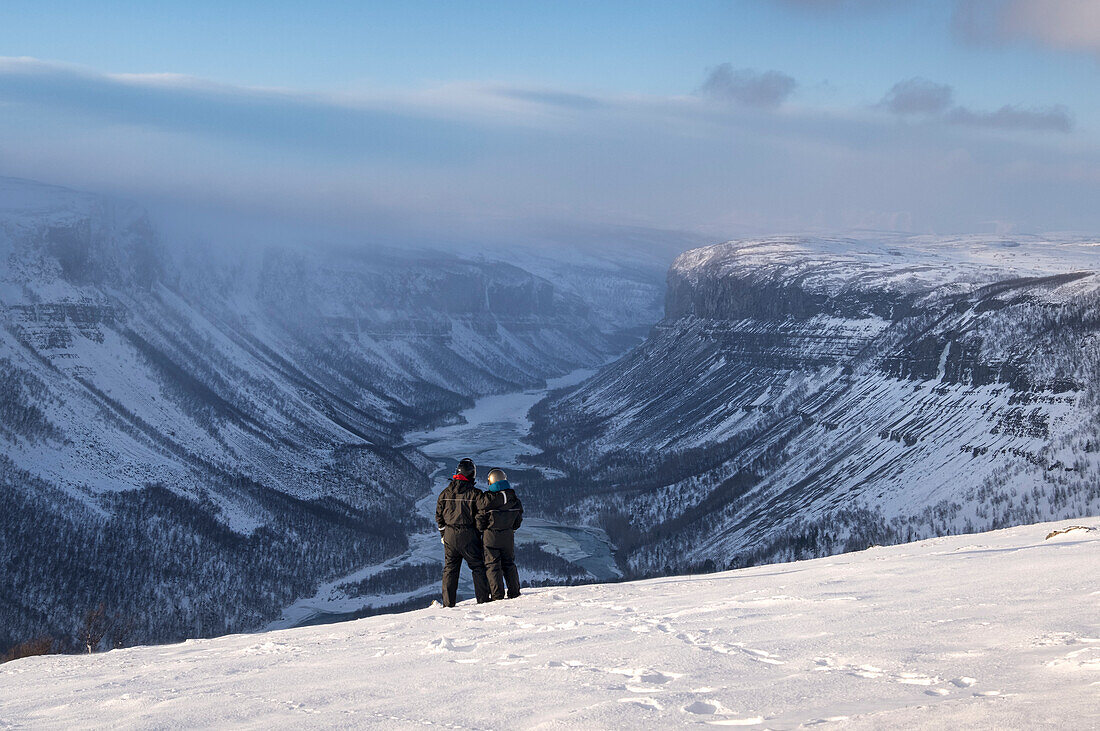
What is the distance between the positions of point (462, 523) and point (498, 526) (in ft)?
3.36

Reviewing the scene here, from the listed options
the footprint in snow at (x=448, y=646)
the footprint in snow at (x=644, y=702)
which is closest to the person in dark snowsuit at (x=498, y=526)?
the footprint in snow at (x=448, y=646)

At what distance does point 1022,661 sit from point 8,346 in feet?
703

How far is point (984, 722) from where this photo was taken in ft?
34.5

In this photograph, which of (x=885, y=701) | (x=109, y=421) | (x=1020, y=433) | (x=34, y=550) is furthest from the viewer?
(x=109, y=421)

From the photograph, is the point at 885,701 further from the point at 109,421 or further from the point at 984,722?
the point at 109,421

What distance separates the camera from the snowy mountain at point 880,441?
99375 mm

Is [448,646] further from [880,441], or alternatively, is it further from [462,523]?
[880,441]

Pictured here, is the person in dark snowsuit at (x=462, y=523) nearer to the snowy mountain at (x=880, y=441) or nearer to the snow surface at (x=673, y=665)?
the snow surface at (x=673, y=665)

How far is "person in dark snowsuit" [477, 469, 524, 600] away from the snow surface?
183 cm

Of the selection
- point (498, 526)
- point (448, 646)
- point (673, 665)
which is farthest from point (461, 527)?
point (673, 665)

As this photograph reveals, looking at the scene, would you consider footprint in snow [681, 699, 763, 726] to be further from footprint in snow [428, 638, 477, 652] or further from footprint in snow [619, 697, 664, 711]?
footprint in snow [428, 638, 477, 652]

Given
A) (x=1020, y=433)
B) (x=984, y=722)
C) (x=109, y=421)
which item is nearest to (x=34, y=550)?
(x=109, y=421)

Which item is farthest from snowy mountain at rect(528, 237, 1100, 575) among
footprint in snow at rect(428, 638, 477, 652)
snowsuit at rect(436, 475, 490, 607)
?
footprint in snow at rect(428, 638, 477, 652)

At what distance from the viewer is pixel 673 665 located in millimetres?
14609
